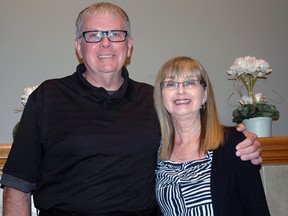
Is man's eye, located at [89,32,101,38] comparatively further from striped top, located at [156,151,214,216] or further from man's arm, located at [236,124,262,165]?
man's arm, located at [236,124,262,165]

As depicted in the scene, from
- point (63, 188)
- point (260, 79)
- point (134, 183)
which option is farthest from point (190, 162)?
point (260, 79)

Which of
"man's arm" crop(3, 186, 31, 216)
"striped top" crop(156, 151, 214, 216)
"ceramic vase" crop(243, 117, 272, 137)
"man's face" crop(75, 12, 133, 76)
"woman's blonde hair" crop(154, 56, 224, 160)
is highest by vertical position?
"man's face" crop(75, 12, 133, 76)

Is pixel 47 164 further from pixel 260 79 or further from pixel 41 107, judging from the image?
pixel 260 79

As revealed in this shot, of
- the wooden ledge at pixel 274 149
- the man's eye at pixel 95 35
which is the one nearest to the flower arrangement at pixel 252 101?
the wooden ledge at pixel 274 149

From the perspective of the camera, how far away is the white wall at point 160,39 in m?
2.30

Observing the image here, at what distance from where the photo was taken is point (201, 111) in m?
1.75

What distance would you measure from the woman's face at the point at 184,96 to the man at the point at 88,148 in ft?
0.53

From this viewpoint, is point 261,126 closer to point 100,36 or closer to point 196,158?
point 196,158

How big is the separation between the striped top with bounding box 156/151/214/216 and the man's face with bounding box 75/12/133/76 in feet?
1.68

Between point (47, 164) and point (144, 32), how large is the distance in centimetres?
117

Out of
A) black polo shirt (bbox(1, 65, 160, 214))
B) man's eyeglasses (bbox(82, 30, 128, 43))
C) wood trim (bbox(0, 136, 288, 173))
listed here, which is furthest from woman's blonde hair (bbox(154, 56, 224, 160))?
wood trim (bbox(0, 136, 288, 173))

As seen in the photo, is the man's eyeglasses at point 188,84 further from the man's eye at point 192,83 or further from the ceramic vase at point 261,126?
the ceramic vase at point 261,126

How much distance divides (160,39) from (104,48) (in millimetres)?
849

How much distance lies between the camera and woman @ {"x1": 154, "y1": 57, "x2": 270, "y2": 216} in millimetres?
1516
